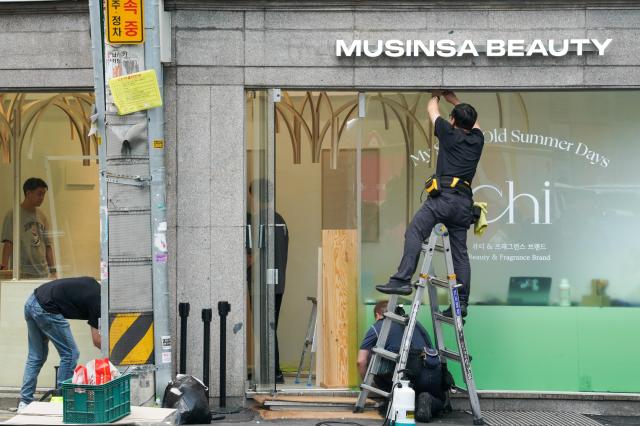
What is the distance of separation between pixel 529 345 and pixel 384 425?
196 cm

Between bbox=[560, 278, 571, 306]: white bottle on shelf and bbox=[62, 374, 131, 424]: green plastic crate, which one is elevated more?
bbox=[560, 278, 571, 306]: white bottle on shelf

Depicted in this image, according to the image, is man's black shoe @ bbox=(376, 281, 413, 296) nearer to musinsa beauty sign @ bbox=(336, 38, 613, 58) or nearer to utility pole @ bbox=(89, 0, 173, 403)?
utility pole @ bbox=(89, 0, 173, 403)

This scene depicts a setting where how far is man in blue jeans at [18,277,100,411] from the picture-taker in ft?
31.9

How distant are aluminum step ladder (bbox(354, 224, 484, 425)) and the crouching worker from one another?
11 cm

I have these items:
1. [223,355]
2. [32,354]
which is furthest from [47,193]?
[223,355]

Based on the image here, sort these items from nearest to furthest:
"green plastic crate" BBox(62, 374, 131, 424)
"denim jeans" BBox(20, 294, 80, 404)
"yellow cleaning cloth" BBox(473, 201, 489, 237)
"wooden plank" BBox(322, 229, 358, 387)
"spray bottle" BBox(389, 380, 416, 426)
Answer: "green plastic crate" BBox(62, 374, 131, 424)
"spray bottle" BBox(389, 380, 416, 426)
"yellow cleaning cloth" BBox(473, 201, 489, 237)
"denim jeans" BBox(20, 294, 80, 404)
"wooden plank" BBox(322, 229, 358, 387)

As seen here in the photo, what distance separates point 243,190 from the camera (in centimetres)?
1005

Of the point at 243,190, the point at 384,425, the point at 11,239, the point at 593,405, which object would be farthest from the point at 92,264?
the point at 593,405

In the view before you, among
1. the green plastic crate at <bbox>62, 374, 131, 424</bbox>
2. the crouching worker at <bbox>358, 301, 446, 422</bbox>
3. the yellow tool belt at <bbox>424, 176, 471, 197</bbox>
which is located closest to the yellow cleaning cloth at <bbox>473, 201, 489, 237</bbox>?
the yellow tool belt at <bbox>424, 176, 471, 197</bbox>

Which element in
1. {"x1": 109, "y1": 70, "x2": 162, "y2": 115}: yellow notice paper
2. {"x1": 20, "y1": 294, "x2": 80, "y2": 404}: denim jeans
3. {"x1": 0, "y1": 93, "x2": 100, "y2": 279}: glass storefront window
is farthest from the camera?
{"x1": 0, "y1": 93, "x2": 100, "y2": 279}: glass storefront window

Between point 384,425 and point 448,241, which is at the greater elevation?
point 448,241

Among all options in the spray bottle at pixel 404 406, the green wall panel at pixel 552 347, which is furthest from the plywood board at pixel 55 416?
the green wall panel at pixel 552 347

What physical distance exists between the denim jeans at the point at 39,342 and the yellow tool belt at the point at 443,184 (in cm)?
354

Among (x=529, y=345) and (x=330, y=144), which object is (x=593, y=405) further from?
(x=330, y=144)
